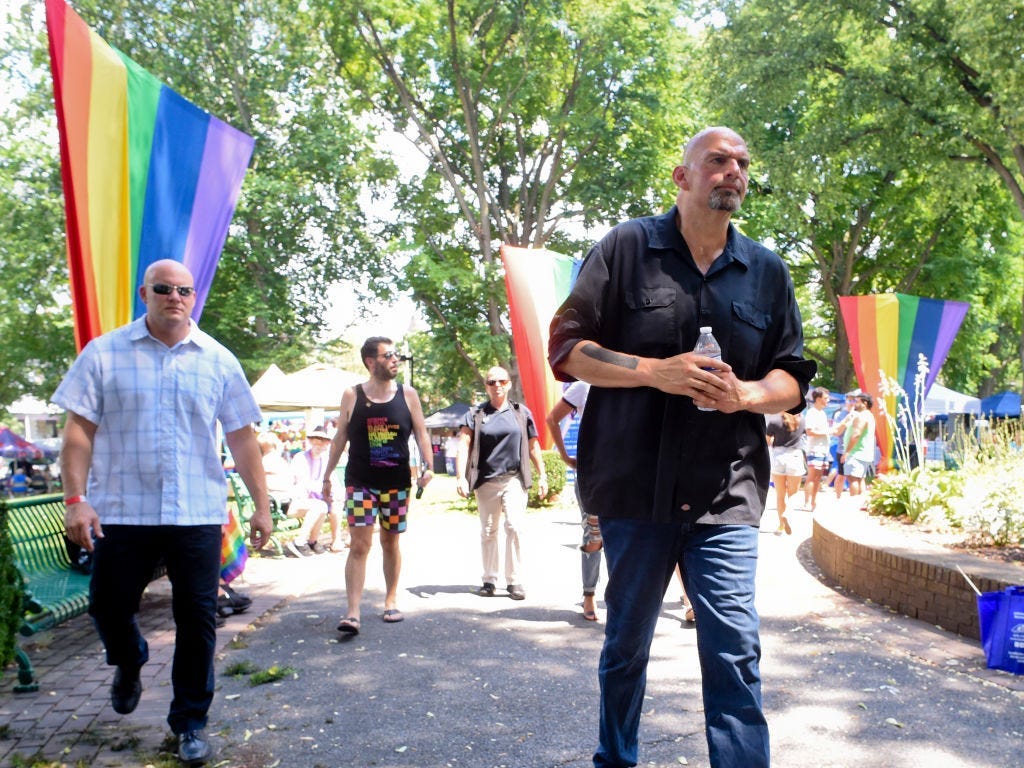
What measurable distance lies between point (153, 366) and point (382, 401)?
2.63 m

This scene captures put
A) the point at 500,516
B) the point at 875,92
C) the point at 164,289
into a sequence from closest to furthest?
the point at 164,289 < the point at 500,516 < the point at 875,92

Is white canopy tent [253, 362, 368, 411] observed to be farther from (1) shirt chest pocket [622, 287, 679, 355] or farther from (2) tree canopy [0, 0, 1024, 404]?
(1) shirt chest pocket [622, 287, 679, 355]

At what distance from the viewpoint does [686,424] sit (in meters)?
2.74

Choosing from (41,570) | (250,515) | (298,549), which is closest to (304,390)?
(298,549)

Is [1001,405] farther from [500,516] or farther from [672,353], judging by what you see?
[672,353]

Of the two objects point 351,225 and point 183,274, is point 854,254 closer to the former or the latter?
point 351,225

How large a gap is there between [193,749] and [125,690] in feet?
1.79

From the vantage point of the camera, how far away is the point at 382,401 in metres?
6.36

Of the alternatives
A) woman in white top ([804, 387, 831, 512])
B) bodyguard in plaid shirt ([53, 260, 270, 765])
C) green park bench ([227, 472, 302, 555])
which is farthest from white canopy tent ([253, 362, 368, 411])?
bodyguard in plaid shirt ([53, 260, 270, 765])

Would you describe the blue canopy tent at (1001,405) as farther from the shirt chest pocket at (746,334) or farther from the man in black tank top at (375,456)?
the shirt chest pocket at (746,334)

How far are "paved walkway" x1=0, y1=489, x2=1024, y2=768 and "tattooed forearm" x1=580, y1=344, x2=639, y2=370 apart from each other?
177 cm

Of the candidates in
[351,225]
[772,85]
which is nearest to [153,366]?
[772,85]

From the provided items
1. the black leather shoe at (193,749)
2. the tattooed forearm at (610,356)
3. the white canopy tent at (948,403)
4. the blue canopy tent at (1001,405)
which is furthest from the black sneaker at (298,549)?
the blue canopy tent at (1001,405)

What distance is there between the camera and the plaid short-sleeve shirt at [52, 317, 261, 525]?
3.71 m
